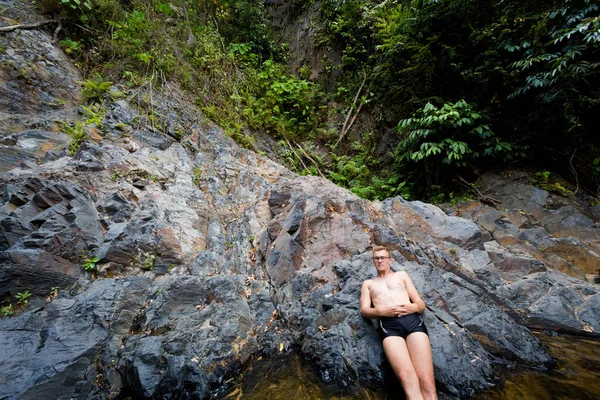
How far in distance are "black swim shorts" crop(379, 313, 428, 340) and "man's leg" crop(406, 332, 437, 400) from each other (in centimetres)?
6

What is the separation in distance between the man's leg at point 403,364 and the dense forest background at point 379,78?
16.1 feet

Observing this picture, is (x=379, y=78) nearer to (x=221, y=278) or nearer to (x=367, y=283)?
(x=367, y=283)

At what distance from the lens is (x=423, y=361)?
2.51 metres

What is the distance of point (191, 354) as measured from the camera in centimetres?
269

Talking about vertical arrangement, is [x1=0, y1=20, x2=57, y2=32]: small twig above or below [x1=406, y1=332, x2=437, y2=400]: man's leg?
above

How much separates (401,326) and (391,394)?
2.13 ft

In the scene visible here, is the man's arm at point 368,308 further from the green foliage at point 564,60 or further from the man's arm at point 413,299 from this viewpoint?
the green foliage at point 564,60

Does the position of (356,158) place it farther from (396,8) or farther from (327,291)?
(327,291)

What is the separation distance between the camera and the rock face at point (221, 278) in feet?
8.47

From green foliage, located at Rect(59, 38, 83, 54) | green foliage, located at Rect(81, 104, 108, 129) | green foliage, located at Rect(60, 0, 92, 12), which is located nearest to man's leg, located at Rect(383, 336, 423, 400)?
green foliage, located at Rect(81, 104, 108, 129)

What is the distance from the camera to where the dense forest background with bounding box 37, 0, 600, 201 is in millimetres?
5332

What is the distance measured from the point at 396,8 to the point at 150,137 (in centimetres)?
870

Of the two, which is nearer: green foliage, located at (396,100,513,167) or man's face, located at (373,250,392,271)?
man's face, located at (373,250,392,271)

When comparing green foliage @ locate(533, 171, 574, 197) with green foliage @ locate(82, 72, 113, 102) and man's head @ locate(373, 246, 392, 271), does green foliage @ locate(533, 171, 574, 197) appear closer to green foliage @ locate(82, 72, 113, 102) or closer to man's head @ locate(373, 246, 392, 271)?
man's head @ locate(373, 246, 392, 271)
